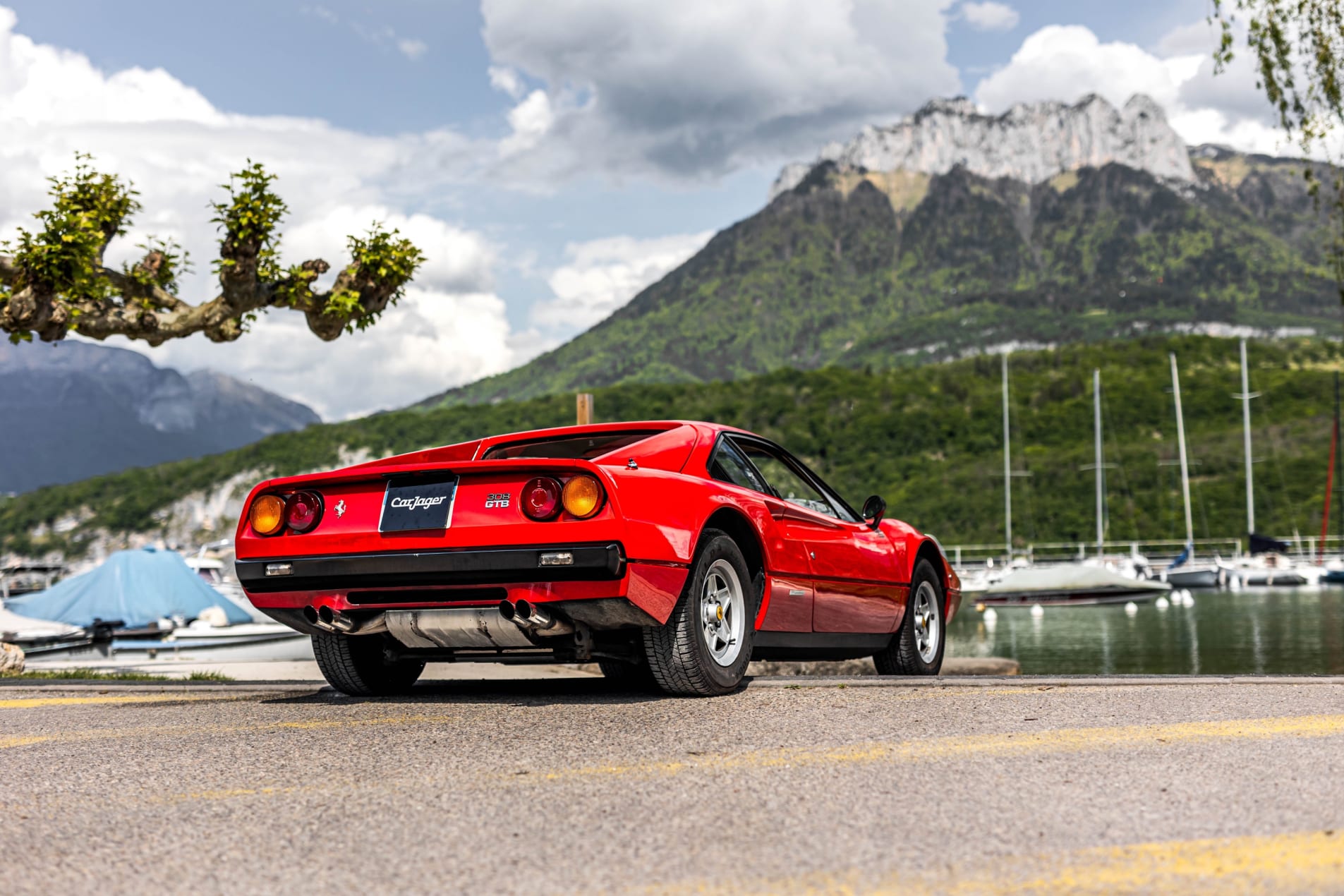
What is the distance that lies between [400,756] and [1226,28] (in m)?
14.1

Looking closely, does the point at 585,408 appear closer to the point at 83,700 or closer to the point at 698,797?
the point at 83,700

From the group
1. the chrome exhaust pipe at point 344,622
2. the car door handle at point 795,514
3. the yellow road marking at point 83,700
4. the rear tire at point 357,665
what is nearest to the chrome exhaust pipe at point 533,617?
the chrome exhaust pipe at point 344,622

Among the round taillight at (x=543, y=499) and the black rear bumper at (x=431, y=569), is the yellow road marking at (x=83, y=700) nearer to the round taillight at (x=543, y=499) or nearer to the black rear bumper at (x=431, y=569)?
the black rear bumper at (x=431, y=569)

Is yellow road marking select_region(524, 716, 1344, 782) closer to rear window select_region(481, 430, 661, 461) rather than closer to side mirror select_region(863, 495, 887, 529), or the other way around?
rear window select_region(481, 430, 661, 461)

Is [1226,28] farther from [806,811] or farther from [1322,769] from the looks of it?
[806,811]

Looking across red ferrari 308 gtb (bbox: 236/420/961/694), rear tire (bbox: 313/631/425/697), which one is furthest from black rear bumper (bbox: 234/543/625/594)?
rear tire (bbox: 313/631/425/697)

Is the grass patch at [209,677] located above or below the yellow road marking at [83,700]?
below

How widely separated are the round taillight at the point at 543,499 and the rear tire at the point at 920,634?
3.19m

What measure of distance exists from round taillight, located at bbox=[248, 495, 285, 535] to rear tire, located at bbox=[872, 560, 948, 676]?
150 inches

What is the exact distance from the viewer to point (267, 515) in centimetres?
629

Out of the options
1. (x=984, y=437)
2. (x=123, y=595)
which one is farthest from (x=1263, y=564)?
(x=123, y=595)

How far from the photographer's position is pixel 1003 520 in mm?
88688

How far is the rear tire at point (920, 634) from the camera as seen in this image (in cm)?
816

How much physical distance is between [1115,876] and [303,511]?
442 cm
